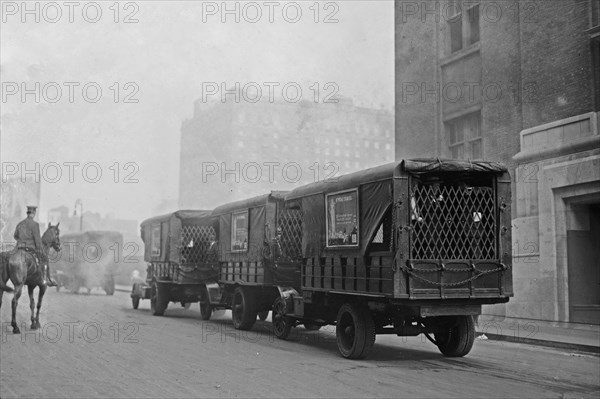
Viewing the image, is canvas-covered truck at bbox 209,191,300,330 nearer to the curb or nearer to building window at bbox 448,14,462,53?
the curb

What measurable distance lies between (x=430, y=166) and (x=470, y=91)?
11311 mm

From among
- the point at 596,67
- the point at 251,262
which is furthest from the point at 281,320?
the point at 596,67

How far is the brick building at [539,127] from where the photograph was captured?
15969 millimetres

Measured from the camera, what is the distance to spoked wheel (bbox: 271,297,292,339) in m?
13.4

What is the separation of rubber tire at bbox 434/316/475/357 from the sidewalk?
3.06 meters

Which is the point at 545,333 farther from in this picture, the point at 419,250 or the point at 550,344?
the point at 419,250

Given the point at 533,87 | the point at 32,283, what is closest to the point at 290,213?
the point at 32,283

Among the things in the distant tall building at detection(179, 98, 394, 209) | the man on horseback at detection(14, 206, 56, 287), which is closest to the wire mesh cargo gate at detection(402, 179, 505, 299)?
the man on horseback at detection(14, 206, 56, 287)

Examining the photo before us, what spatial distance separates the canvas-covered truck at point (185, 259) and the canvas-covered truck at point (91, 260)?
1397 cm

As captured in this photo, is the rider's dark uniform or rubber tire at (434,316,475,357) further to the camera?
the rider's dark uniform

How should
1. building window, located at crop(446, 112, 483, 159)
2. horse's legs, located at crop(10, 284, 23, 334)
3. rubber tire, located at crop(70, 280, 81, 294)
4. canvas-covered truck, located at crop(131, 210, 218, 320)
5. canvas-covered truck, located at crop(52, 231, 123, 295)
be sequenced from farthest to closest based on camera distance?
rubber tire, located at crop(70, 280, 81, 294) < canvas-covered truck, located at crop(52, 231, 123, 295) < building window, located at crop(446, 112, 483, 159) < canvas-covered truck, located at crop(131, 210, 218, 320) < horse's legs, located at crop(10, 284, 23, 334)

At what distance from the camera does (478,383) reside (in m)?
8.54

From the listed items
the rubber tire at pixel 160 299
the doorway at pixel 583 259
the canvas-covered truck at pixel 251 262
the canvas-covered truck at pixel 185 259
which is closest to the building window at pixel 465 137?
the doorway at pixel 583 259

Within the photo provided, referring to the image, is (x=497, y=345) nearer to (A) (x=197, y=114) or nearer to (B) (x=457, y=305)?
(B) (x=457, y=305)
